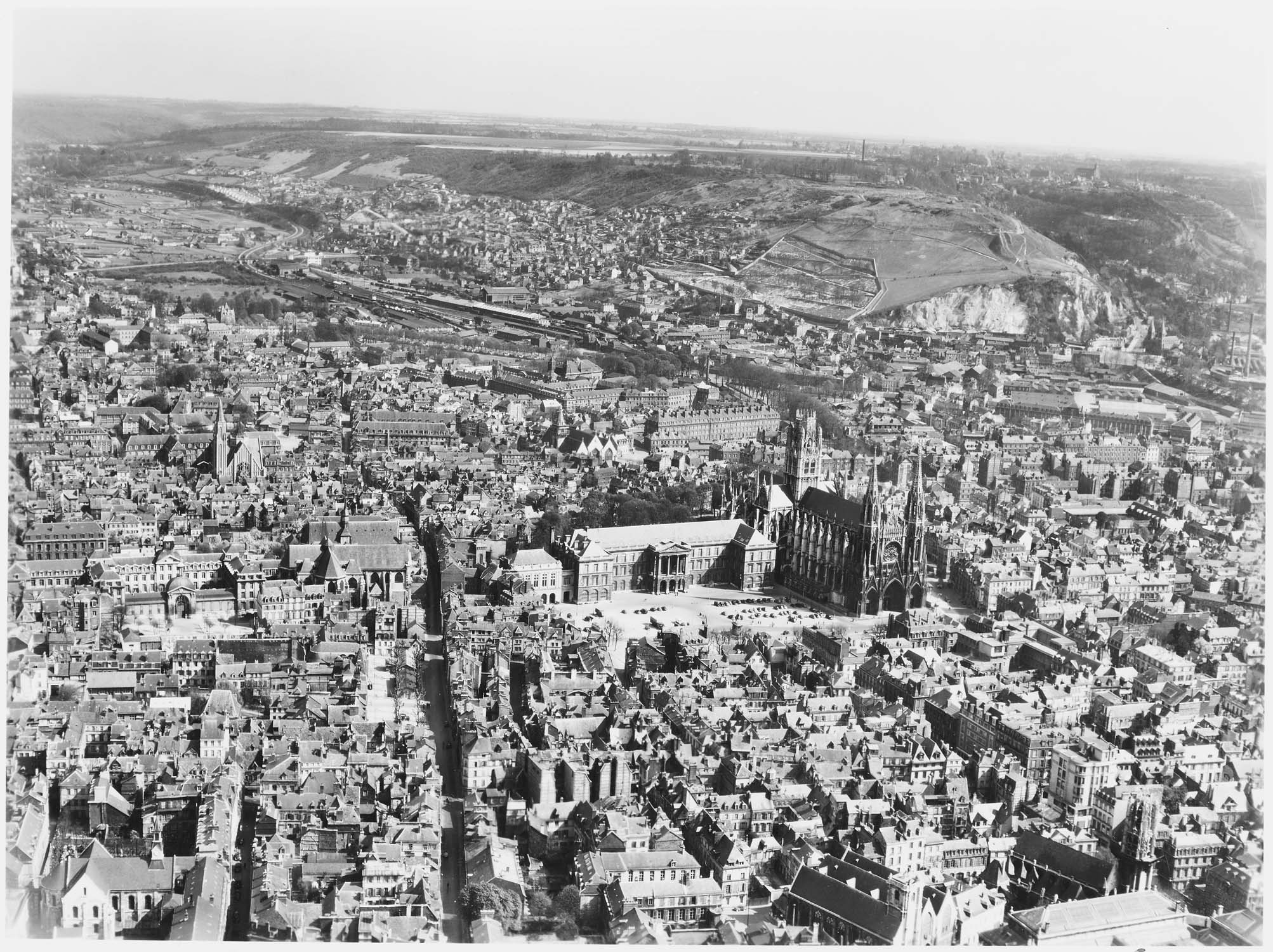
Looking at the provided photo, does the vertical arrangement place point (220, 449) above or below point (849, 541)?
below

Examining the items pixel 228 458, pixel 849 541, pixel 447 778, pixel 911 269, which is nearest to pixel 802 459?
pixel 849 541

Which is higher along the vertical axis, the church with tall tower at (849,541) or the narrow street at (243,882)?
the church with tall tower at (849,541)

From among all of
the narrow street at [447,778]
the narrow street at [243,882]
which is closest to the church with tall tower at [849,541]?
the narrow street at [447,778]

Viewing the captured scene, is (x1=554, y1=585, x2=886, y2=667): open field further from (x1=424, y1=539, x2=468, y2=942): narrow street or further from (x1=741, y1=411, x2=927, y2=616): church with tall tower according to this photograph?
(x1=424, y1=539, x2=468, y2=942): narrow street

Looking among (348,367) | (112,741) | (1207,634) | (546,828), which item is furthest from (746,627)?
(348,367)

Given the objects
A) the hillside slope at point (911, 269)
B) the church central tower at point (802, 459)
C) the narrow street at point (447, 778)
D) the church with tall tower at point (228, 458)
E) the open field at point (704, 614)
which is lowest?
the open field at point (704, 614)

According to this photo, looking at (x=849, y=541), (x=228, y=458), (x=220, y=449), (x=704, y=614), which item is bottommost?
(x=704, y=614)

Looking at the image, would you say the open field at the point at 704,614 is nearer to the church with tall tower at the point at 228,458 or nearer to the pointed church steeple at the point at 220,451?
the church with tall tower at the point at 228,458

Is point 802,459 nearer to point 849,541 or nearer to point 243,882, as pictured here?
point 849,541

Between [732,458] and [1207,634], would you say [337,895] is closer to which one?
[1207,634]
